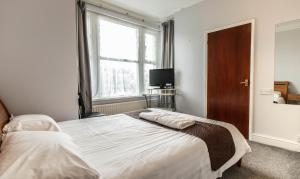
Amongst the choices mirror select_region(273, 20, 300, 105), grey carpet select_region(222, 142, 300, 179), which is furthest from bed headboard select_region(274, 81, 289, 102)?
grey carpet select_region(222, 142, 300, 179)

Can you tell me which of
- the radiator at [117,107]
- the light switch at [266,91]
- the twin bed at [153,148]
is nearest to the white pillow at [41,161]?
the twin bed at [153,148]

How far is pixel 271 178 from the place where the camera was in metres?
1.75

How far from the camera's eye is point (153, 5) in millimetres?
3748

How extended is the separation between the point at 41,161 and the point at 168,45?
410cm

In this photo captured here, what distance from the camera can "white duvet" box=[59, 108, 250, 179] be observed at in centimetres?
99

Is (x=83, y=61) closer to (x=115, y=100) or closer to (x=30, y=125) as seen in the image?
(x=115, y=100)

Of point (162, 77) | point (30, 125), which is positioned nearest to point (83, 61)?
point (162, 77)

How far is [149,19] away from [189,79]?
198 cm

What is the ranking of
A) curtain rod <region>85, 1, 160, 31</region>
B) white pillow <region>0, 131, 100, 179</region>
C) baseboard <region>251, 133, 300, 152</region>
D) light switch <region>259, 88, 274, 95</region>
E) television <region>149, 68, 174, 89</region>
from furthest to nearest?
television <region>149, 68, 174, 89</region> → curtain rod <region>85, 1, 160, 31</region> → light switch <region>259, 88, 274, 95</region> → baseboard <region>251, 133, 300, 152</region> → white pillow <region>0, 131, 100, 179</region>

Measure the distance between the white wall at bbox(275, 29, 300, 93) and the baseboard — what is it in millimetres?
791

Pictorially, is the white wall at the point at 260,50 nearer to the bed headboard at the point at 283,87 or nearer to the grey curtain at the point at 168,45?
the bed headboard at the point at 283,87

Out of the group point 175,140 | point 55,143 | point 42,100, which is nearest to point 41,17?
point 42,100

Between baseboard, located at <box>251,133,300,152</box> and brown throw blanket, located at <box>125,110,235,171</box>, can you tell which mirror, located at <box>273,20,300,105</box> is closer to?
baseboard, located at <box>251,133,300,152</box>

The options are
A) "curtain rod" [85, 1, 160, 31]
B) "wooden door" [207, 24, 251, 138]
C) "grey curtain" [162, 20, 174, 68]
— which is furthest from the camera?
"grey curtain" [162, 20, 174, 68]
